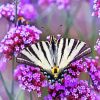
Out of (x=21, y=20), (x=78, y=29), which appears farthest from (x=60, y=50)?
(x=78, y=29)

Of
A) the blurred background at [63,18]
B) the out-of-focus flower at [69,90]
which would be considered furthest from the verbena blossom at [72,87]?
the blurred background at [63,18]

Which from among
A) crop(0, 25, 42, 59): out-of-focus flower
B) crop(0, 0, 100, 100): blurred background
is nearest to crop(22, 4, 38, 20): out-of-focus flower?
crop(0, 0, 100, 100): blurred background

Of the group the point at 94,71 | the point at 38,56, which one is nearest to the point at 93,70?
the point at 94,71

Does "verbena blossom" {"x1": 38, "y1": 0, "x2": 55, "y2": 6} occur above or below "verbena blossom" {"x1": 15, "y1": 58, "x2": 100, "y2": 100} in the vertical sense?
above

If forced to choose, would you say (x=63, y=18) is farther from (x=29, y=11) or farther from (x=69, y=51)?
(x=69, y=51)

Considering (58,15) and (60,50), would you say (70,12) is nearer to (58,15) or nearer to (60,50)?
(58,15)

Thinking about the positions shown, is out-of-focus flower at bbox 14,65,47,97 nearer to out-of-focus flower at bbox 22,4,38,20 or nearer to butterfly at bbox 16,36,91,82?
butterfly at bbox 16,36,91,82
